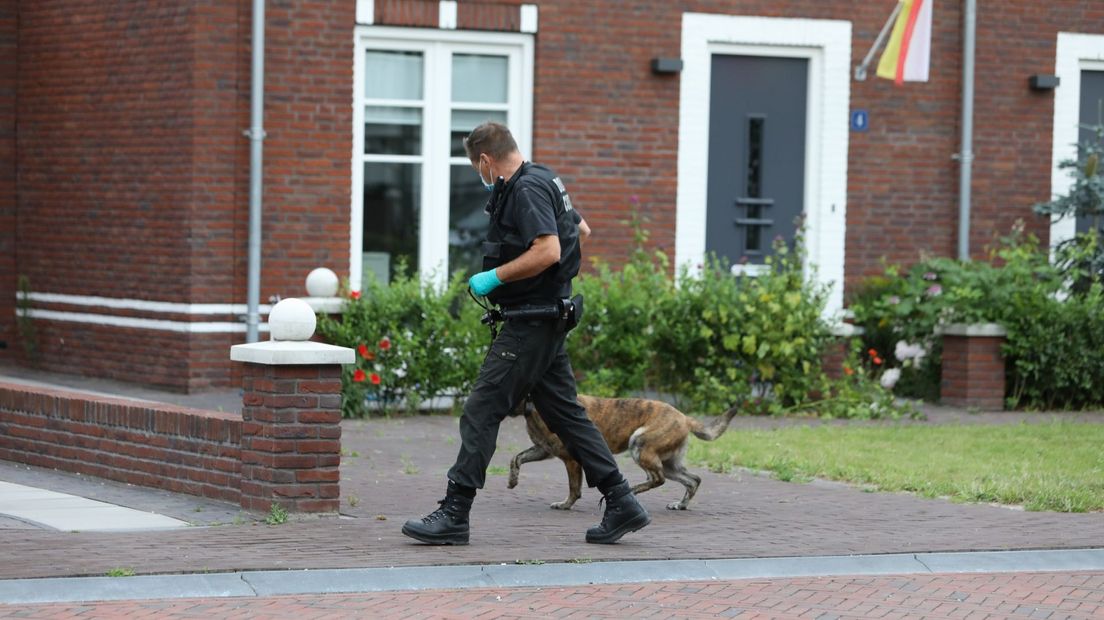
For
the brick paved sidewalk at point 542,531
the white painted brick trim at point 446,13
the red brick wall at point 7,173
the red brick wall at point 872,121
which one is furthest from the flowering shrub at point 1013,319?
the red brick wall at point 7,173

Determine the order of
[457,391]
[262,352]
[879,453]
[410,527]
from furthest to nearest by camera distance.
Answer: [457,391], [879,453], [262,352], [410,527]

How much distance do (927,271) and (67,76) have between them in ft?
27.2

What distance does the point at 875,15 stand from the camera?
51.6ft

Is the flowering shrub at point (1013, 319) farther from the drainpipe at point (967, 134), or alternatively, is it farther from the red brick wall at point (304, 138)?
the red brick wall at point (304, 138)

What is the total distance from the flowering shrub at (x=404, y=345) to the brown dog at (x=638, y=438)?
4163 mm

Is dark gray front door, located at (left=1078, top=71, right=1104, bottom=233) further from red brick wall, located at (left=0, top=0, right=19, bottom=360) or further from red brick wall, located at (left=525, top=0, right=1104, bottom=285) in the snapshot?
red brick wall, located at (left=0, top=0, right=19, bottom=360)

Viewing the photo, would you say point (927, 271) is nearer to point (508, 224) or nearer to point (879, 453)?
point (879, 453)

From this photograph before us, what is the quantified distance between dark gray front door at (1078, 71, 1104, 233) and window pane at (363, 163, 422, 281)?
6.94m

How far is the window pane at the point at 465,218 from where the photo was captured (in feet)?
49.0

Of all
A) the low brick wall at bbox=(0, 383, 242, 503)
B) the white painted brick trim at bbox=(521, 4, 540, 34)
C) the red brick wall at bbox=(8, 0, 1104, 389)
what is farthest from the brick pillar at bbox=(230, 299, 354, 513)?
the white painted brick trim at bbox=(521, 4, 540, 34)

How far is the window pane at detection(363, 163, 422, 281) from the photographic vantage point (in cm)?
1472

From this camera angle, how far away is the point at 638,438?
883cm

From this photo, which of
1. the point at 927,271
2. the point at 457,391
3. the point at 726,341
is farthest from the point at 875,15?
the point at 457,391

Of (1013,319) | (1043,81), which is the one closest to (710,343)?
(1013,319)
